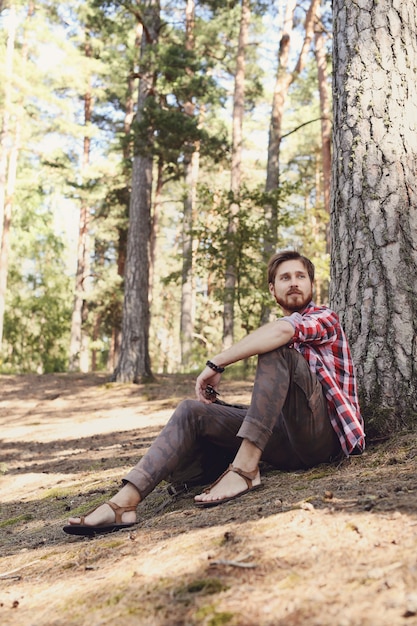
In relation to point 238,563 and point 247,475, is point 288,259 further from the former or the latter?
point 238,563

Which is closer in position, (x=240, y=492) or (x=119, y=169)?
(x=240, y=492)

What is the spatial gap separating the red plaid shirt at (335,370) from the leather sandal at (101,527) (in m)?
1.22

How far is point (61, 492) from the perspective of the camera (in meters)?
4.67

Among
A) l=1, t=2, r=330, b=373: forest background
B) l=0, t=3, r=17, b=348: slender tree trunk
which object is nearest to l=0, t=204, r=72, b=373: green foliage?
l=1, t=2, r=330, b=373: forest background

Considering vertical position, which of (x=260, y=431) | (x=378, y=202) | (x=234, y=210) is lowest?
(x=260, y=431)

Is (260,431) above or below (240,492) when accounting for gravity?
above

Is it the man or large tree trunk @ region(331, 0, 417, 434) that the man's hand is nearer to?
the man

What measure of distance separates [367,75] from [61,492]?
12.6 feet

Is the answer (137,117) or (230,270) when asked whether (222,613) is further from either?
(137,117)

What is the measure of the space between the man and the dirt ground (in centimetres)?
11

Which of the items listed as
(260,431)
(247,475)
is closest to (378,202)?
(260,431)

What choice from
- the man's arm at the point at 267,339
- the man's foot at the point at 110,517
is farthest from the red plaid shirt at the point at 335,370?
the man's foot at the point at 110,517

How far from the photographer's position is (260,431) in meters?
2.94

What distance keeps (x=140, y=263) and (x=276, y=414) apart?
964cm
